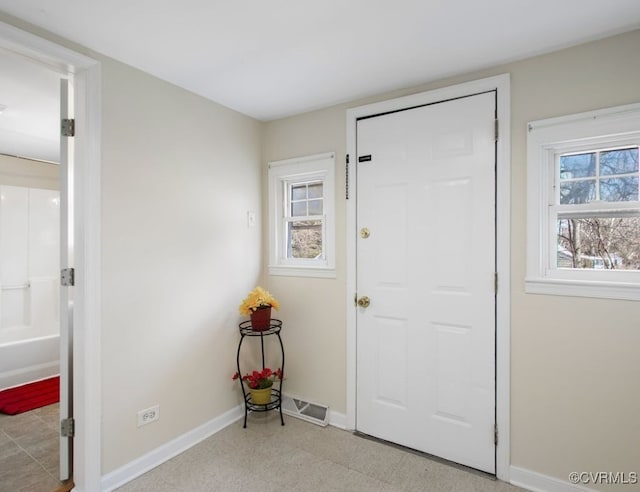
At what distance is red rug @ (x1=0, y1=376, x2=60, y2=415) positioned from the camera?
9.58 ft

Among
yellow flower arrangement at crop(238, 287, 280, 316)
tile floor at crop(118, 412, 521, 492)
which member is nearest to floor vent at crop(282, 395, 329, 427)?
tile floor at crop(118, 412, 521, 492)

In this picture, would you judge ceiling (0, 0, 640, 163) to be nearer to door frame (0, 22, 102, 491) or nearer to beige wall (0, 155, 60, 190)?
door frame (0, 22, 102, 491)

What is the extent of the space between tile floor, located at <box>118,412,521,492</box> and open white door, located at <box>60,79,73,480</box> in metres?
0.41

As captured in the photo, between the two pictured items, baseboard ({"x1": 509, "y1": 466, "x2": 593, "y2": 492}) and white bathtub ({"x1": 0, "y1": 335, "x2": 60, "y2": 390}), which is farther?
white bathtub ({"x1": 0, "y1": 335, "x2": 60, "y2": 390})

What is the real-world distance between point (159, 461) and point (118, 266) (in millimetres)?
1243

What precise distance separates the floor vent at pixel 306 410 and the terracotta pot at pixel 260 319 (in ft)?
2.31

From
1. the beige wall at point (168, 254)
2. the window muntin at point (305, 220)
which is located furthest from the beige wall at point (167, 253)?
the window muntin at point (305, 220)

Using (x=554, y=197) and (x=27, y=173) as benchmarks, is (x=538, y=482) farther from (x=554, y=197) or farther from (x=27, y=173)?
(x=27, y=173)

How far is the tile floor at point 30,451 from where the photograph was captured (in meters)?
2.01

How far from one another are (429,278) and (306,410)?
1.44 m

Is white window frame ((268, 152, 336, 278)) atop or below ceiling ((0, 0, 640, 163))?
below

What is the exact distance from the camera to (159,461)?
221 cm

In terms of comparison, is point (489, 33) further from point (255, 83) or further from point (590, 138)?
point (255, 83)

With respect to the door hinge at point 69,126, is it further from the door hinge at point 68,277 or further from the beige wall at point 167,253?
the door hinge at point 68,277
